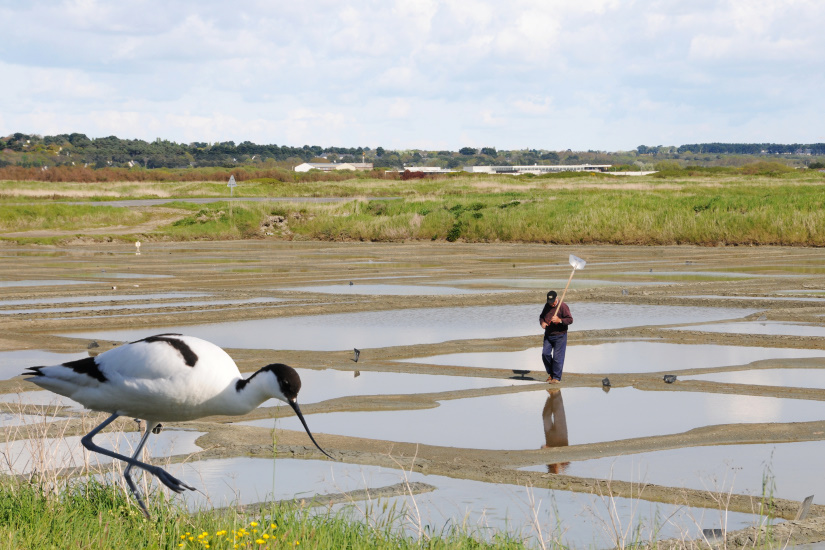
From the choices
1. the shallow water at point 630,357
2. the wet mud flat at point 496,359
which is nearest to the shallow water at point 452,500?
the wet mud flat at point 496,359

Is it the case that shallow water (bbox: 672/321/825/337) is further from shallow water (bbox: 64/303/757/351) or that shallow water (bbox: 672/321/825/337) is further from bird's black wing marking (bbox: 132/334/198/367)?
bird's black wing marking (bbox: 132/334/198/367)

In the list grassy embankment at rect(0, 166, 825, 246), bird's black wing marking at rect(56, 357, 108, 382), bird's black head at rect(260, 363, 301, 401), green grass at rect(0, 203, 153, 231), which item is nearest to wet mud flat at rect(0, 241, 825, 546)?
bird's black wing marking at rect(56, 357, 108, 382)

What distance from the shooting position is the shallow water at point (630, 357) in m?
16.6

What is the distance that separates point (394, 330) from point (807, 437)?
1034 cm

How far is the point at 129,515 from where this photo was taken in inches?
282

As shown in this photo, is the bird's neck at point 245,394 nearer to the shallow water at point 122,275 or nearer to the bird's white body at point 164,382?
the bird's white body at point 164,382

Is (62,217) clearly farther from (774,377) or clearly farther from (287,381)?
(287,381)

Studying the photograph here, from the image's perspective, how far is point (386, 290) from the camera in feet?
95.5

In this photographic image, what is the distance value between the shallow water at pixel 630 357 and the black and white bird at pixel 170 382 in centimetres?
956

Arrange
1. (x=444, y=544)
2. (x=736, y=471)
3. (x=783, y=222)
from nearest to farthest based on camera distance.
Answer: (x=444, y=544)
(x=736, y=471)
(x=783, y=222)

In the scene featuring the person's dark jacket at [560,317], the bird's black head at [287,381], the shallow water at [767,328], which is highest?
the bird's black head at [287,381]

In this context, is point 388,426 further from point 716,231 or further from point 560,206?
point 560,206

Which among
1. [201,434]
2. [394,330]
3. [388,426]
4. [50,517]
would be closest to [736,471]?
[388,426]

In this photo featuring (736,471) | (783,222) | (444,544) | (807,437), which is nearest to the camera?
(444,544)
